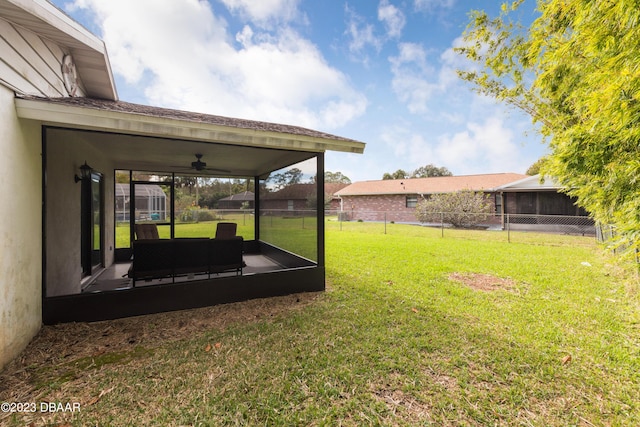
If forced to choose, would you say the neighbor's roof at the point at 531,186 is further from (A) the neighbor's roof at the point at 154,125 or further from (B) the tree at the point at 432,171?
(B) the tree at the point at 432,171

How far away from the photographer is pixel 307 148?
15.2 ft

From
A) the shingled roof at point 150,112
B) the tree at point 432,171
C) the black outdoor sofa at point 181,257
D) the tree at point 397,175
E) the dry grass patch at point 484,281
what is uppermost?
the tree at point 432,171

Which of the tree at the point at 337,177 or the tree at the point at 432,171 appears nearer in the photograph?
the tree at the point at 432,171

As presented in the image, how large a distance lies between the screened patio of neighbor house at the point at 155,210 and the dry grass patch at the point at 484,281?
3084 mm

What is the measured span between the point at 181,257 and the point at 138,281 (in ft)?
4.13

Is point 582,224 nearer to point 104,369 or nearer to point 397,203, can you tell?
point 397,203

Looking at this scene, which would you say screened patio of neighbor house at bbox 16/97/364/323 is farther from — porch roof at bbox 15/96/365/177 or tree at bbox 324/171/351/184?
tree at bbox 324/171/351/184

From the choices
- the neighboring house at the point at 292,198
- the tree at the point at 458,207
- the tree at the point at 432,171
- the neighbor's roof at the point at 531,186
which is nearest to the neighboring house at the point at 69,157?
the neighboring house at the point at 292,198

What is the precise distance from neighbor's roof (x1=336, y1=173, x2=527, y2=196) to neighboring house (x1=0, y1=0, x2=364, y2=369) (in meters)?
17.5

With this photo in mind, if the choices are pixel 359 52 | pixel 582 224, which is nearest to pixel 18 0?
pixel 359 52

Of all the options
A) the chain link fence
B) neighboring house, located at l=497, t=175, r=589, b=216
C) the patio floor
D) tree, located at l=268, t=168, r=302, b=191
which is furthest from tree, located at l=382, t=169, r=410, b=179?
the patio floor

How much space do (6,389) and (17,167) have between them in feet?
7.13

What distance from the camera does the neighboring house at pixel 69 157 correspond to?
288 cm

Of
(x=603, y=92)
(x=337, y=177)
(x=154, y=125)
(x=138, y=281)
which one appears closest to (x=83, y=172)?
(x=138, y=281)
